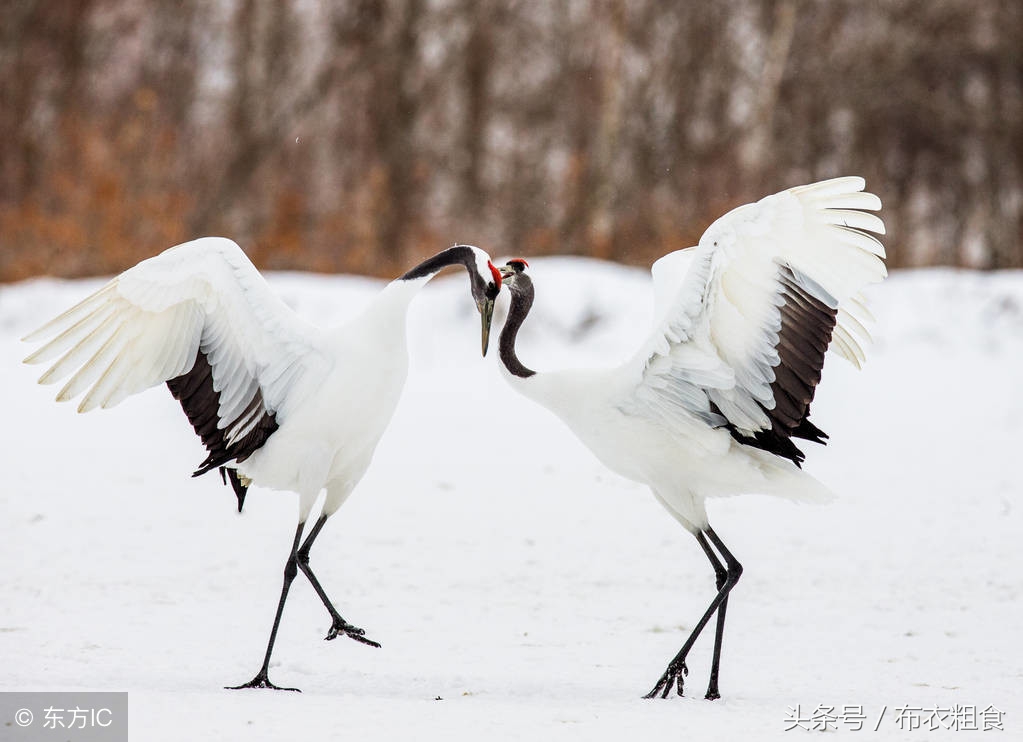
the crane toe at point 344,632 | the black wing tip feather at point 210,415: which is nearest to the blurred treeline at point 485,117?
the black wing tip feather at point 210,415

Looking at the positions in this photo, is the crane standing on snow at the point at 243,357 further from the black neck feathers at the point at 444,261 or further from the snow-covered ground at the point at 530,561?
the snow-covered ground at the point at 530,561

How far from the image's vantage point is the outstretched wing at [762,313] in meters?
4.15

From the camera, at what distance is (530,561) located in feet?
21.9

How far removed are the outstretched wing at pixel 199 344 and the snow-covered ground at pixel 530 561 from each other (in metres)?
0.96

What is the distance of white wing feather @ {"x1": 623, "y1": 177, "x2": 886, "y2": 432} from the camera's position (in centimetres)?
414

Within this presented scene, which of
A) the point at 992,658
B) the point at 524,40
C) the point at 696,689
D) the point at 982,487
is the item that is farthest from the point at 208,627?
the point at 524,40

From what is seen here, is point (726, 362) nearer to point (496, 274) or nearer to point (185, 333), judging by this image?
point (496, 274)

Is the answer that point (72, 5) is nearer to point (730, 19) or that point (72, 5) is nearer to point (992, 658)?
point (730, 19)

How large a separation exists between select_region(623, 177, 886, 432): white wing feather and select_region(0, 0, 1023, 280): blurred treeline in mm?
10306

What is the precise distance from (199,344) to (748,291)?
1989 millimetres

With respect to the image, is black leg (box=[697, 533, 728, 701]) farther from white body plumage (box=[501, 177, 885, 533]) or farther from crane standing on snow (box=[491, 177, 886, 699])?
white body plumage (box=[501, 177, 885, 533])

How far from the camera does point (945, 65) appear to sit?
1939 cm

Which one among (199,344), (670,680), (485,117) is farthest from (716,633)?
(485,117)

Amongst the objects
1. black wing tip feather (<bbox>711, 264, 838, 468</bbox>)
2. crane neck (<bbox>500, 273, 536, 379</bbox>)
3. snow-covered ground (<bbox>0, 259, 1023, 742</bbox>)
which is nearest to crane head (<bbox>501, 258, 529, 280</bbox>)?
crane neck (<bbox>500, 273, 536, 379</bbox>)
